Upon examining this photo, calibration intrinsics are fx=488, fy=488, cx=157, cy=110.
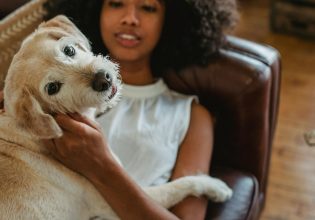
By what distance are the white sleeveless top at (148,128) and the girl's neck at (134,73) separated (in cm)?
4

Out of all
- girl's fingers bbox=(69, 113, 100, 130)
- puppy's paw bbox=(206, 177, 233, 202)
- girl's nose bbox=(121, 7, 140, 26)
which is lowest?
puppy's paw bbox=(206, 177, 233, 202)

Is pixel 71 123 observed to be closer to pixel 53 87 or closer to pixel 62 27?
pixel 53 87

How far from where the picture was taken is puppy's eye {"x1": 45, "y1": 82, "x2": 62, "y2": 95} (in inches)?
48.9

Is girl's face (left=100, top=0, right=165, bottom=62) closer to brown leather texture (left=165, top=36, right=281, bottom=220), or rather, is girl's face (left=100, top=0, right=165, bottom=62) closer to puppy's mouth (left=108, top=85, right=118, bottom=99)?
brown leather texture (left=165, top=36, right=281, bottom=220)

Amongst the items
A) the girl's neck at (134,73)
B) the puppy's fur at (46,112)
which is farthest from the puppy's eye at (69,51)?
the girl's neck at (134,73)

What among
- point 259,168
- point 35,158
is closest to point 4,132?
point 35,158

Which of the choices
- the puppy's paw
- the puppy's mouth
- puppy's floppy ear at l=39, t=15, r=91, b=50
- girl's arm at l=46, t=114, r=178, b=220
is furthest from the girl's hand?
the puppy's paw

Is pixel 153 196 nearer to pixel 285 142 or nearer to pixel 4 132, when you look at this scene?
pixel 4 132

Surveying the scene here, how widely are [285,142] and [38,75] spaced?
172 centimetres

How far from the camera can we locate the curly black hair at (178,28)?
1.80 meters

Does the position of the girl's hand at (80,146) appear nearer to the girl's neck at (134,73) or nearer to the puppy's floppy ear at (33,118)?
the puppy's floppy ear at (33,118)

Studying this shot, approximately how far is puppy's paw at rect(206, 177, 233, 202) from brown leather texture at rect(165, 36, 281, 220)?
1.3 inches

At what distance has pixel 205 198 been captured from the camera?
159 cm

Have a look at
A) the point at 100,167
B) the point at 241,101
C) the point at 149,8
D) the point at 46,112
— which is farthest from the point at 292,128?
the point at 46,112
